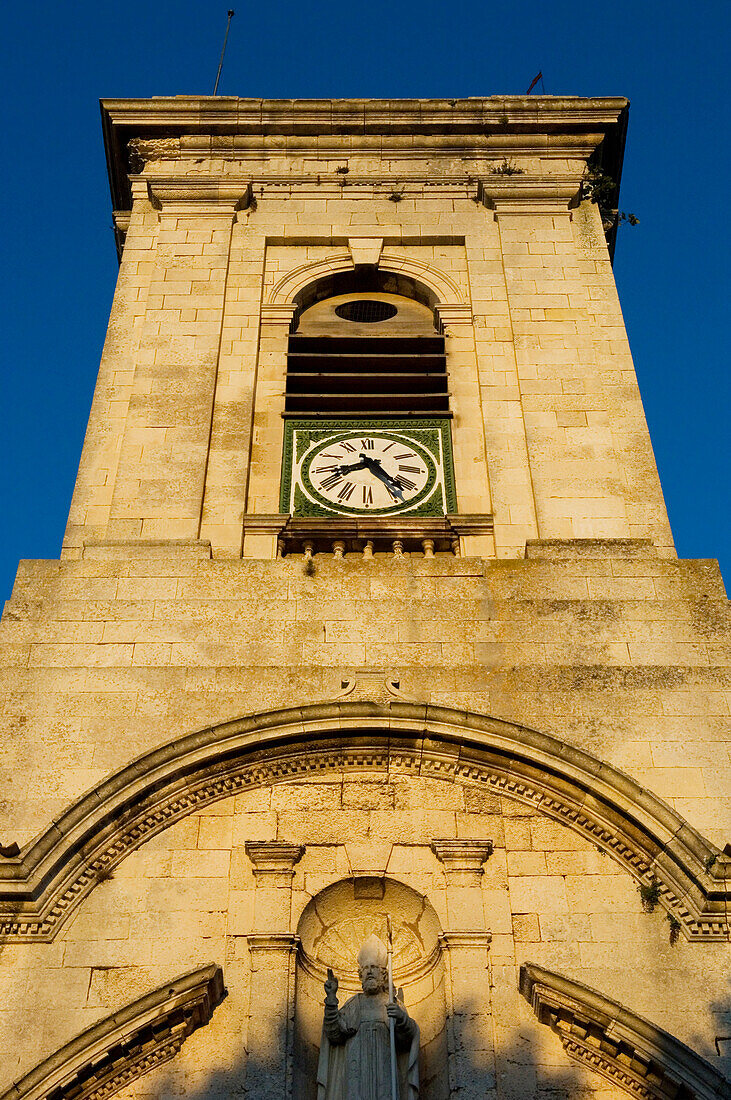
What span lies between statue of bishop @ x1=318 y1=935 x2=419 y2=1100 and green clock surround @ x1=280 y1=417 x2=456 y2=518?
610 centimetres

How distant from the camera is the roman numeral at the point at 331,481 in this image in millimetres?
16781

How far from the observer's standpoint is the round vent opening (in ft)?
65.7

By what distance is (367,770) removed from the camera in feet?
43.0

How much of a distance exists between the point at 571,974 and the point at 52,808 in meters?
4.27

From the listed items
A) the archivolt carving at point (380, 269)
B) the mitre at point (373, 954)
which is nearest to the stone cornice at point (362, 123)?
the archivolt carving at point (380, 269)

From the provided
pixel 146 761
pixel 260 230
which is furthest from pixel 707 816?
pixel 260 230

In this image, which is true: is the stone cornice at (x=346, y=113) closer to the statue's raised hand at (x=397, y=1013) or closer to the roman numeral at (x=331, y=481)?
the roman numeral at (x=331, y=481)

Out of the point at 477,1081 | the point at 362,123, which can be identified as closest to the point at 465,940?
the point at 477,1081

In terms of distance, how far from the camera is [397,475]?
17.0 m

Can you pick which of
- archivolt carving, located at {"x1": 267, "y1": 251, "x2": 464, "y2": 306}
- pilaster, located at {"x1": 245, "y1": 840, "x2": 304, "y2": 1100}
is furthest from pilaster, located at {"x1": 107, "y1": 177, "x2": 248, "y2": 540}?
pilaster, located at {"x1": 245, "y1": 840, "x2": 304, "y2": 1100}

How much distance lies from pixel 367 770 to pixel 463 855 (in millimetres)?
1174

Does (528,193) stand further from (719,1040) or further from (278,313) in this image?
(719,1040)

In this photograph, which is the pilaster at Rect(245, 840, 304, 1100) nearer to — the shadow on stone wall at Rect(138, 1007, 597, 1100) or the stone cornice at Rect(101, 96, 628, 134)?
the shadow on stone wall at Rect(138, 1007, 597, 1100)

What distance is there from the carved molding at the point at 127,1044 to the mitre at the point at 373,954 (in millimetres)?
1084
